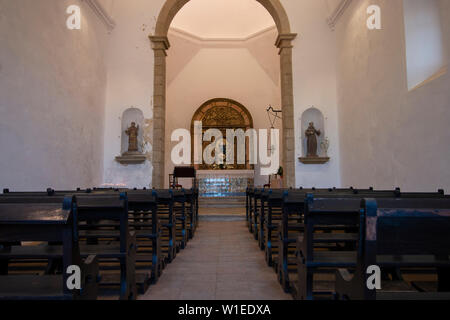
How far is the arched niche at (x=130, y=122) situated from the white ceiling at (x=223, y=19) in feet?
17.3

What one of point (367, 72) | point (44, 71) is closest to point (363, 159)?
point (367, 72)

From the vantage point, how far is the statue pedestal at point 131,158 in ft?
26.6

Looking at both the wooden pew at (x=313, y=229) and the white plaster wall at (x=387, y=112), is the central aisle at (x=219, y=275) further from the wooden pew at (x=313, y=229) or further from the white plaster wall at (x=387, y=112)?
the white plaster wall at (x=387, y=112)

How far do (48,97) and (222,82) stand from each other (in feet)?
27.9

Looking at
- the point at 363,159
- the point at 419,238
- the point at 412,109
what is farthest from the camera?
the point at 363,159

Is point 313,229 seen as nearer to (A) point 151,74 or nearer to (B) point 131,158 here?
(B) point 131,158

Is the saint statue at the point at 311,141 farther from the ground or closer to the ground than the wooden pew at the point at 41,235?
farther from the ground

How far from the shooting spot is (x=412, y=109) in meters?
4.96

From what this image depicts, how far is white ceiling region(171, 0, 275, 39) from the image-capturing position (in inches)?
479

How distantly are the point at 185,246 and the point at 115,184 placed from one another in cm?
447

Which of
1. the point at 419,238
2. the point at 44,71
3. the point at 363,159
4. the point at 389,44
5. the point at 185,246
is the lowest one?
the point at 185,246

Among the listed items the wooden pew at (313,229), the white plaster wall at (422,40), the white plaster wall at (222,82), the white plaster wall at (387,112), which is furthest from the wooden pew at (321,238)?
the white plaster wall at (222,82)

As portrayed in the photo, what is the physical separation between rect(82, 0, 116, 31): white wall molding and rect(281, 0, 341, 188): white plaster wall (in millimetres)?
4640
